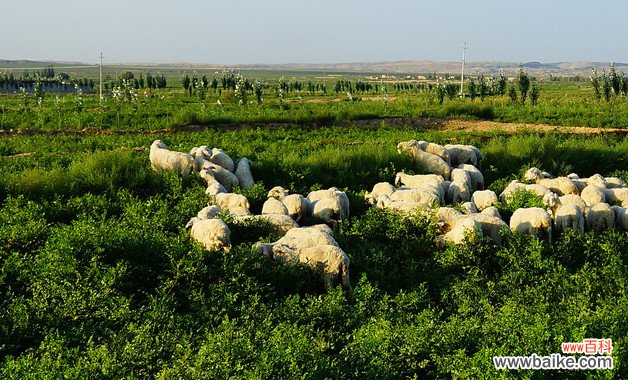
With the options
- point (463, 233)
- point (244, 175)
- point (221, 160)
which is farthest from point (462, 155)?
point (463, 233)

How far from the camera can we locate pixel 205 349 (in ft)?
19.6

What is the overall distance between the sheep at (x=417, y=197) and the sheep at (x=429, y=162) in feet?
10.9

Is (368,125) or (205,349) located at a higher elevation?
(368,125)

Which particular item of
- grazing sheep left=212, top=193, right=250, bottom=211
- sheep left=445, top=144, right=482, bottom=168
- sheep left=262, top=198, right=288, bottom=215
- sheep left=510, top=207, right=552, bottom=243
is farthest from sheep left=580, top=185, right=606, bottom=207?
grazing sheep left=212, top=193, right=250, bottom=211

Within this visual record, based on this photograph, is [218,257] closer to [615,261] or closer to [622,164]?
[615,261]

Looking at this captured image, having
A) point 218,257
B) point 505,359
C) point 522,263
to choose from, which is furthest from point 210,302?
point 522,263

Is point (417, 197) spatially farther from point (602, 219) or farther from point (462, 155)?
point (462, 155)

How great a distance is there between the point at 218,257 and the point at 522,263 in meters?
4.85

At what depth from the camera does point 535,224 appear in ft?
33.9

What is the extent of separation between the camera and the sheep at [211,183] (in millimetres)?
12359

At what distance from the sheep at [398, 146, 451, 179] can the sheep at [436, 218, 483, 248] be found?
5.22 meters

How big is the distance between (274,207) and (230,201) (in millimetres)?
1060

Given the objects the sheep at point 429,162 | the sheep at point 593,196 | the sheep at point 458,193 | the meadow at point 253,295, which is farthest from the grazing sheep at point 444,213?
the sheep at point 429,162

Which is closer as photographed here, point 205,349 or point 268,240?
point 205,349
